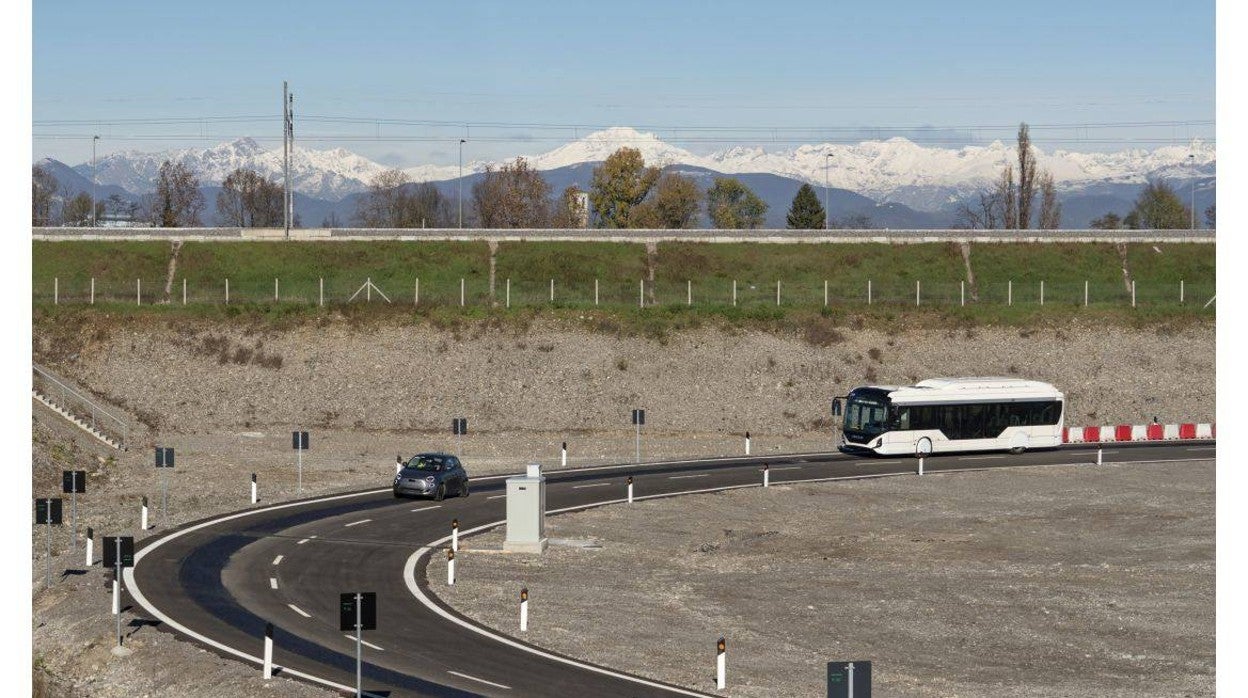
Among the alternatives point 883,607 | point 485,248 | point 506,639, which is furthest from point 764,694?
point 485,248

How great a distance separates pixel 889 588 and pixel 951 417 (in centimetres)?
2998

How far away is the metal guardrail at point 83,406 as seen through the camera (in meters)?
68.0

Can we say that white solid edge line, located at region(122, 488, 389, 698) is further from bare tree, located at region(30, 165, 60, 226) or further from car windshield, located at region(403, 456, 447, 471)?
bare tree, located at region(30, 165, 60, 226)

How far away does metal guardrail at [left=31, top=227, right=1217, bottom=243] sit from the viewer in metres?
104

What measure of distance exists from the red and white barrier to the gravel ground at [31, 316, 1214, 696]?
4.05 meters

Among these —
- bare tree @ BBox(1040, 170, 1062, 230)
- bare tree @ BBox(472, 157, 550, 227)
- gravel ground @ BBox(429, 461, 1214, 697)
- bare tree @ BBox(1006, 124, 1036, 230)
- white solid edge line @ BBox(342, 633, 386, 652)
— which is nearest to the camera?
gravel ground @ BBox(429, 461, 1214, 697)

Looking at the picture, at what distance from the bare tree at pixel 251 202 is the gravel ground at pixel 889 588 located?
134 m

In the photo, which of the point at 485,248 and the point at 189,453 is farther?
the point at 485,248

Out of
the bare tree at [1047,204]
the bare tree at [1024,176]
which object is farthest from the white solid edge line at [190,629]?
the bare tree at [1047,204]

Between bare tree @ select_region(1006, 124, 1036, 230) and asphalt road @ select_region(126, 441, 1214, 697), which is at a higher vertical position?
bare tree @ select_region(1006, 124, 1036, 230)

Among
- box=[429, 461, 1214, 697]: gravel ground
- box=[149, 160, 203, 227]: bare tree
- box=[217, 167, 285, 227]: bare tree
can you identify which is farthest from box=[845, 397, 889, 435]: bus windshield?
box=[217, 167, 285, 227]: bare tree

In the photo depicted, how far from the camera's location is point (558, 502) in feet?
174

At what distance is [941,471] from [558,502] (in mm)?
19013
